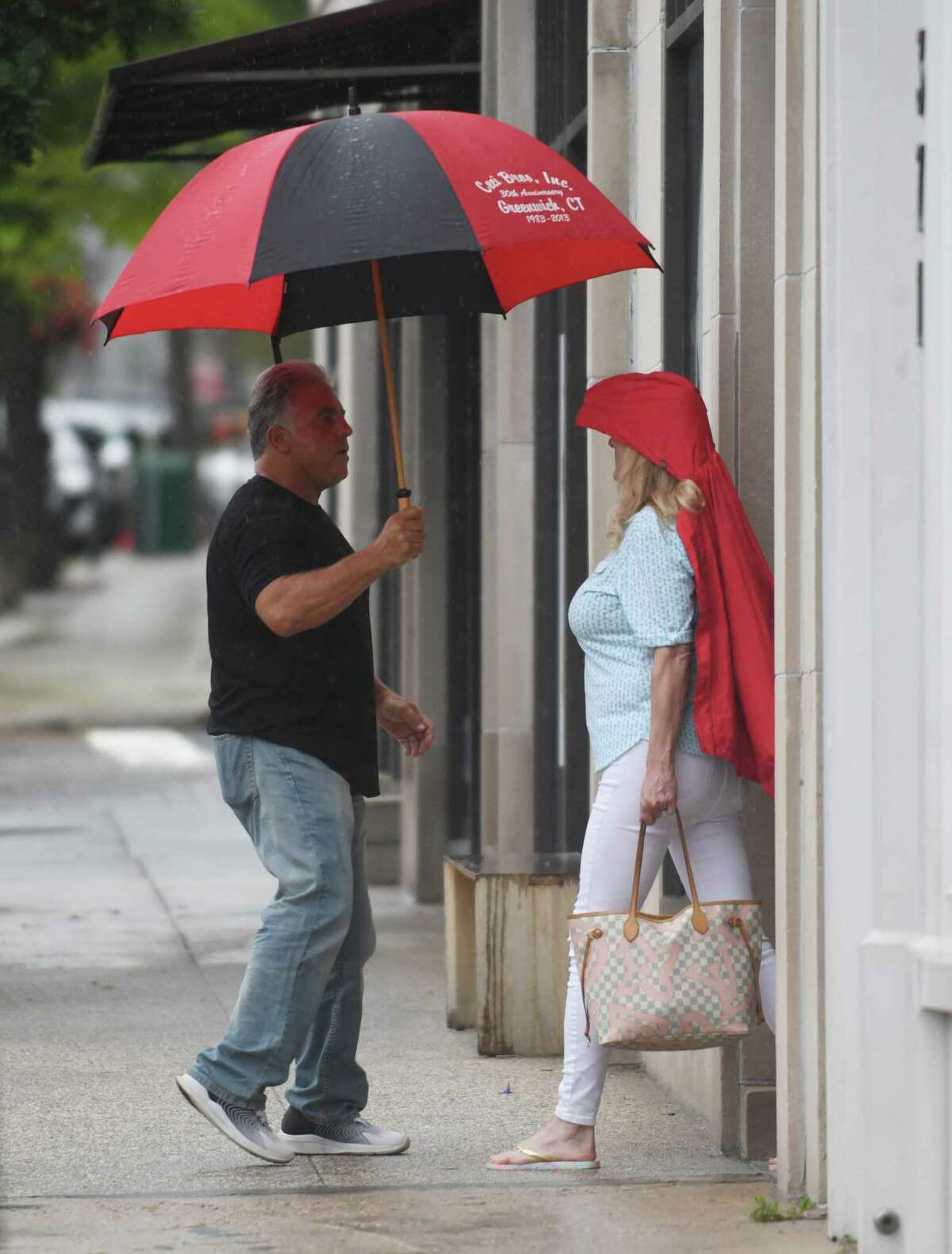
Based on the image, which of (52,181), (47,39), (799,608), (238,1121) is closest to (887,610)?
(799,608)

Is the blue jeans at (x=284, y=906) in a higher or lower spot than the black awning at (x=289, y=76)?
lower

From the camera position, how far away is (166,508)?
67938 millimetres

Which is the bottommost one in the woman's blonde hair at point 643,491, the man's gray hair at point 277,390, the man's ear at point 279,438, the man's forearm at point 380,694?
the man's forearm at point 380,694

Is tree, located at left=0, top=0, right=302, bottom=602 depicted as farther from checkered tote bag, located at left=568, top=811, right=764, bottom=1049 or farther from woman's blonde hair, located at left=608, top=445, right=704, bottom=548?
checkered tote bag, located at left=568, top=811, right=764, bottom=1049

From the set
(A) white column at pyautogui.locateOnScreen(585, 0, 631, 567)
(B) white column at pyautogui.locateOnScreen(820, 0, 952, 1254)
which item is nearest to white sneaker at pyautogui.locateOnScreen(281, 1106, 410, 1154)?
(B) white column at pyautogui.locateOnScreen(820, 0, 952, 1254)

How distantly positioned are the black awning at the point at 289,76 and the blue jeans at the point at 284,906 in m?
3.97

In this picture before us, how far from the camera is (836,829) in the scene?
4.87 m

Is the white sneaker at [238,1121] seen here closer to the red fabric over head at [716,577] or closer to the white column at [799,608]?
the white column at [799,608]

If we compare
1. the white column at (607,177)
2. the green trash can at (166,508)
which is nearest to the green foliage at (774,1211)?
the white column at (607,177)

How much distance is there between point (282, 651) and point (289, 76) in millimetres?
4334

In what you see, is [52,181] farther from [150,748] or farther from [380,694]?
[380,694]

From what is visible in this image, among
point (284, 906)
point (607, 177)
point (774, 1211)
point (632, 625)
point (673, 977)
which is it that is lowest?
point (774, 1211)

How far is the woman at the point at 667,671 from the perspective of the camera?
213 inches

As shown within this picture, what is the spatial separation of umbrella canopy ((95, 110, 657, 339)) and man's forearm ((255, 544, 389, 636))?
714 mm
